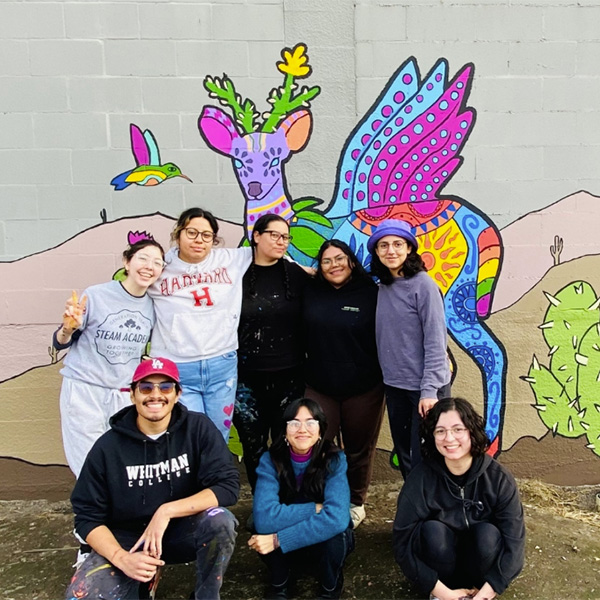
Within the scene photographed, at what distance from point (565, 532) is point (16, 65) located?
4.23m

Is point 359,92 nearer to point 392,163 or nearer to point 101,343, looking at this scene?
point 392,163

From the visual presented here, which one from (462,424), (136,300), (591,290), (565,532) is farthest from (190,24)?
(565,532)

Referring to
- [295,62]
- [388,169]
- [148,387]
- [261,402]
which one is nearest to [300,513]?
[261,402]

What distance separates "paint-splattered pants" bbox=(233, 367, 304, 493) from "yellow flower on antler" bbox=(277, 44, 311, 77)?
1.83 metres

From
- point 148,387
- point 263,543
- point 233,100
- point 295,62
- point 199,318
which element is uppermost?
point 295,62

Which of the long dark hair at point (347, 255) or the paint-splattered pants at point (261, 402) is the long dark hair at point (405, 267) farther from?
the paint-splattered pants at point (261, 402)

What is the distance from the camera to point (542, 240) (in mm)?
3809

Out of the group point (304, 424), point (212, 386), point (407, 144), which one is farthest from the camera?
point (407, 144)

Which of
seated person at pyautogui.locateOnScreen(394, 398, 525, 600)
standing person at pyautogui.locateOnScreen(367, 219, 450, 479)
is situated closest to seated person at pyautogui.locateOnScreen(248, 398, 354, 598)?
seated person at pyautogui.locateOnScreen(394, 398, 525, 600)

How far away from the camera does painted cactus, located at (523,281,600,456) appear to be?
3857 millimetres

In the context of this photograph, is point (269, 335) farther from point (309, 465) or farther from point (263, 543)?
point (263, 543)

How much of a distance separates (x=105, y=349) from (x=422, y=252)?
203cm

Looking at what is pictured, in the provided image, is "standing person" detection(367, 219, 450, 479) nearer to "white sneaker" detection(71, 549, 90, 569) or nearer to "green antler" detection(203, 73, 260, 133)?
"green antler" detection(203, 73, 260, 133)

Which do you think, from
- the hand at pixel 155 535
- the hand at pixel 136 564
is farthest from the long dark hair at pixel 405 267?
the hand at pixel 136 564
